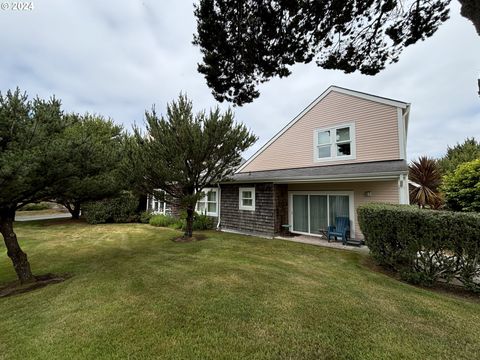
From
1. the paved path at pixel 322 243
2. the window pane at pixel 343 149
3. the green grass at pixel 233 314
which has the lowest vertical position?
the green grass at pixel 233 314

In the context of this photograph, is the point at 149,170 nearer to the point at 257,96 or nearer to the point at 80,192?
the point at 80,192

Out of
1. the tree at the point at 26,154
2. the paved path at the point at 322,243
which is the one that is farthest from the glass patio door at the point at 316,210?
the tree at the point at 26,154

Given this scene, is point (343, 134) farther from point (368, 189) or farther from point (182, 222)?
point (182, 222)

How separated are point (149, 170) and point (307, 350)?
7.37 meters

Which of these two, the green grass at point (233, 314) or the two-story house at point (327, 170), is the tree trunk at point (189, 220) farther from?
the green grass at point (233, 314)

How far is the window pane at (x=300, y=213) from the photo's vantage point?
10094 millimetres

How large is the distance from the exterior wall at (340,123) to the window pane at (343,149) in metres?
0.38

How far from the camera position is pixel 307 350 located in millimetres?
2619

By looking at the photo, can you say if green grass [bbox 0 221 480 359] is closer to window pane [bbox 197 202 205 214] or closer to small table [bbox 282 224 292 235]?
small table [bbox 282 224 292 235]

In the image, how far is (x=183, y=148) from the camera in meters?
8.09

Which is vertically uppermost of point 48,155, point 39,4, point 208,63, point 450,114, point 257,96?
point 450,114

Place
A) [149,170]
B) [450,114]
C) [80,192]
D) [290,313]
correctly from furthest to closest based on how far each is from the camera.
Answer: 1. [450,114]
2. [149,170]
3. [80,192]
4. [290,313]

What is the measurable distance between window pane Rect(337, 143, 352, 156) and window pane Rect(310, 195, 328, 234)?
232 centimetres

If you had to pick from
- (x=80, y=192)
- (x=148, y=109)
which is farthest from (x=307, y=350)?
(x=148, y=109)
